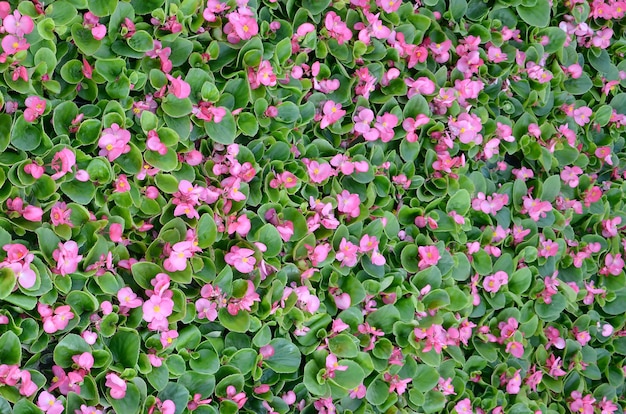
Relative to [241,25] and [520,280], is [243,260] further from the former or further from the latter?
[520,280]

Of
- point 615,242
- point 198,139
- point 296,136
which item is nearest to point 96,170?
point 198,139

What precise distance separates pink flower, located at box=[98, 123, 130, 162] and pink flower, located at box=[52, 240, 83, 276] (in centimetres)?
17

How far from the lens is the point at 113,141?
119 cm

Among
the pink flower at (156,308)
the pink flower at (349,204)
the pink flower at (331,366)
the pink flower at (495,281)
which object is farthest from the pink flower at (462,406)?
the pink flower at (156,308)

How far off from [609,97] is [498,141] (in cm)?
56

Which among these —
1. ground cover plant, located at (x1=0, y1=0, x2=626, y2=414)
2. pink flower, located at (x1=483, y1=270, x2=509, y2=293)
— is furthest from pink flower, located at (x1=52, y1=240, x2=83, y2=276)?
pink flower, located at (x1=483, y1=270, x2=509, y2=293)

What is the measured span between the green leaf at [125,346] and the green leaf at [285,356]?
277 millimetres

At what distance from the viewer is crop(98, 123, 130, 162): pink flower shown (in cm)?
119

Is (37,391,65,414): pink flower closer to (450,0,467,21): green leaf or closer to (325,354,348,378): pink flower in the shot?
(325,354,348,378): pink flower

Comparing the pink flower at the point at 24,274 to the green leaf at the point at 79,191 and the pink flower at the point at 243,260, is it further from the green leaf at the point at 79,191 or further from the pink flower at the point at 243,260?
the pink flower at the point at 243,260

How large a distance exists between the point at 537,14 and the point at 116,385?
1389mm

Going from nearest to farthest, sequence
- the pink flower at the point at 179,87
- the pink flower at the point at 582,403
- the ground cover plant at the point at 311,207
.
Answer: the ground cover plant at the point at 311,207 → the pink flower at the point at 179,87 → the pink flower at the point at 582,403

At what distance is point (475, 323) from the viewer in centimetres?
167

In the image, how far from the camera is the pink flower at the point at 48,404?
110 centimetres
